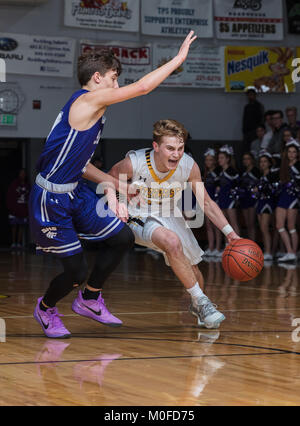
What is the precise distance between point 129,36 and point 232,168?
4304mm

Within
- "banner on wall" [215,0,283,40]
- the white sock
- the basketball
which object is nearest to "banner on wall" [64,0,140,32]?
"banner on wall" [215,0,283,40]

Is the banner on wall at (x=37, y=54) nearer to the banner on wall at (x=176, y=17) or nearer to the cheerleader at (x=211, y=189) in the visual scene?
the banner on wall at (x=176, y=17)

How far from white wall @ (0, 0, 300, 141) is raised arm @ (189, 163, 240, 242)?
1070 centimetres

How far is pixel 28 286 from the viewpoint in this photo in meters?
7.74

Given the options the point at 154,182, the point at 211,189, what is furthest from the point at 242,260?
the point at 211,189

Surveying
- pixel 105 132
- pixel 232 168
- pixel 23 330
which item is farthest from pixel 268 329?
pixel 105 132

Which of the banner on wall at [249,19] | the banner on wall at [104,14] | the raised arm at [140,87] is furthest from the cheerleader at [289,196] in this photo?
the raised arm at [140,87]

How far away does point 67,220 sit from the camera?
172 inches

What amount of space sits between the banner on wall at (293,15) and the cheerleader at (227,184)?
181 inches

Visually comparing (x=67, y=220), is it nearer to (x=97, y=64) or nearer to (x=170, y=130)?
(x=97, y=64)

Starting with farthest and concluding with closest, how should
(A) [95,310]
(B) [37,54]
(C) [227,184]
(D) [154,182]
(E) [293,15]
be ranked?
(E) [293,15] < (B) [37,54] < (C) [227,184] < (D) [154,182] < (A) [95,310]

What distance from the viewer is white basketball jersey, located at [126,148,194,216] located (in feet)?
17.4

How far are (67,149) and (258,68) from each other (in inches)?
499
